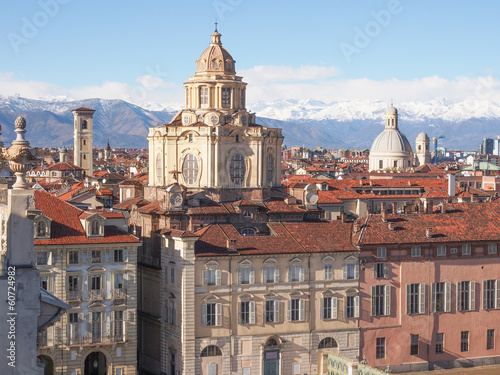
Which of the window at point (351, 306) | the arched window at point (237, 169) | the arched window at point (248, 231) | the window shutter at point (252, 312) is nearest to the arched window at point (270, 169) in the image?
the arched window at point (237, 169)

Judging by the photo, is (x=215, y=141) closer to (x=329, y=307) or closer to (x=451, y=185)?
(x=329, y=307)

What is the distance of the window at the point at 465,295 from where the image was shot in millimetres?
67625

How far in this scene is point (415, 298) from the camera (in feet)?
218

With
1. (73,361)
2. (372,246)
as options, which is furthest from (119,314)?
(372,246)

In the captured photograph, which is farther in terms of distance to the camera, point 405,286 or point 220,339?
point 405,286

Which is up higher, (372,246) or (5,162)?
(5,162)

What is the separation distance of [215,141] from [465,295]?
20714mm

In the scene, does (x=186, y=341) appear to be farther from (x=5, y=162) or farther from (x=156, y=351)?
(x=5, y=162)

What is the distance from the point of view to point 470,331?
223ft

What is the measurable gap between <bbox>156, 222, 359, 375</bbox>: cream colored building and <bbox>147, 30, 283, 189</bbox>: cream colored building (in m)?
10.2

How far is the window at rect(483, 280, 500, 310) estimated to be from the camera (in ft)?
225

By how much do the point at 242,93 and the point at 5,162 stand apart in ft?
201

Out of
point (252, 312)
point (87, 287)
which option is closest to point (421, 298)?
point (252, 312)

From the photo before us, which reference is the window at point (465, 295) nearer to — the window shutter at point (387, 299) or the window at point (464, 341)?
the window at point (464, 341)
